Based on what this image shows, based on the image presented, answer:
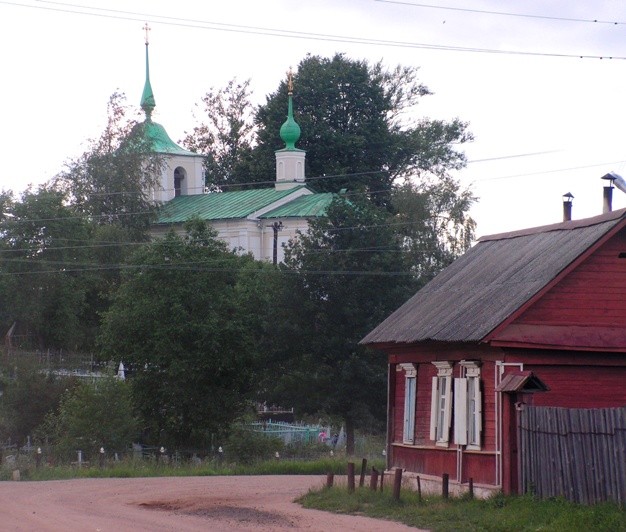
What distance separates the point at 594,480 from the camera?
57.6 ft

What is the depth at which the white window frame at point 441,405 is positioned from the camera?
75.0 ft

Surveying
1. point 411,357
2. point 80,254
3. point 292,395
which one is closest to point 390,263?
point 292,395

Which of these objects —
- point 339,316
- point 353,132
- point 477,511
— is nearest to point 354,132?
point 353,132

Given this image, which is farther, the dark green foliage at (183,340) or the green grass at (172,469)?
the dark green foliage at (183,340)

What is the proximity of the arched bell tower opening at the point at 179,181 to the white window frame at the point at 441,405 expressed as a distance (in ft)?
215

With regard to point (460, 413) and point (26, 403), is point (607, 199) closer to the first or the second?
point (460, 413)

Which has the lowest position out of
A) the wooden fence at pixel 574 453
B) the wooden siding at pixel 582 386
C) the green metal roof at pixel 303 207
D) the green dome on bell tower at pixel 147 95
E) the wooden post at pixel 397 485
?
the wooden post at pixel 397 485

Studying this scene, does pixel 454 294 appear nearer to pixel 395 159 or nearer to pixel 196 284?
pixel 196 284

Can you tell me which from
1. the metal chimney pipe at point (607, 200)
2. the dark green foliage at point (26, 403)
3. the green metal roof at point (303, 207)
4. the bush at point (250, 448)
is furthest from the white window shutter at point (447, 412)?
the green metal roof at point (303, 207)

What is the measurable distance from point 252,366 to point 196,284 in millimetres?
4110

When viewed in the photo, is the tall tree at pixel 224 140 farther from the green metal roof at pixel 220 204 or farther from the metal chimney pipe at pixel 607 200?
the metal chimney pipe at pixel 607 200

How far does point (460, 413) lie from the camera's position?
2212 cm

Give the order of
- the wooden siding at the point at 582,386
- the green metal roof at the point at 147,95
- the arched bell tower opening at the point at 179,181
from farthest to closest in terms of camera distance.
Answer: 1. the arched bell tower opening at the point at 179,181
2. the green metal roof at the point at 147,95
3. the wooden siding at the point at 582,386

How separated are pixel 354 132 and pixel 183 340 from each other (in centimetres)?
3614
